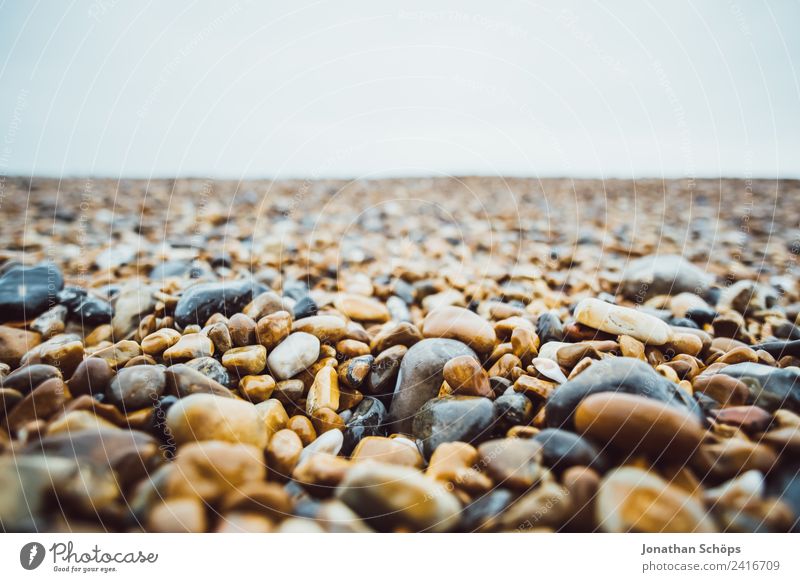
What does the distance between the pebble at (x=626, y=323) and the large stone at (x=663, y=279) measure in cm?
76

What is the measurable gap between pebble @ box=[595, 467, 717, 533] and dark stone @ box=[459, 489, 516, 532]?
23 centimetres

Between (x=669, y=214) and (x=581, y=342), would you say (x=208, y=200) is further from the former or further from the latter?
(x=669, y=214)

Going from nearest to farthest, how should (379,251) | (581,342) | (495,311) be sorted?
(581,342) < (495,311) < (379,251)

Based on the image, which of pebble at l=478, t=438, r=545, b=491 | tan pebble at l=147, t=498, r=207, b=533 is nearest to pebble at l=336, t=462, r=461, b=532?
pebble at l=478, t=438, r=545, b=491

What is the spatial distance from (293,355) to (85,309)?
3.49 feet

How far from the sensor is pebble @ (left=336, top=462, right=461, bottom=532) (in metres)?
1.06

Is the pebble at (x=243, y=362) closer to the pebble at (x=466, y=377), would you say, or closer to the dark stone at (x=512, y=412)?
the pebble at (x=466, y=377)

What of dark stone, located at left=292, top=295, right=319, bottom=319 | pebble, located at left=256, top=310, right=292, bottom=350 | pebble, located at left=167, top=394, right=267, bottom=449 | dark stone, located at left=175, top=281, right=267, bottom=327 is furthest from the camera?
dark stone, located at left=292, top=295, right=319, bottom=319

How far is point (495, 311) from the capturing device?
6.48 ft

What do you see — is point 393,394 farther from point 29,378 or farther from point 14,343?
point 14,343

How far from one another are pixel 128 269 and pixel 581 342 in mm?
2441

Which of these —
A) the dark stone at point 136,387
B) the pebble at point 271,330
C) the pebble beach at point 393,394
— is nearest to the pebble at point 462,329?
the pebble beach at point 393,394

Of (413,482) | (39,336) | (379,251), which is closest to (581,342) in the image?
(413,482)

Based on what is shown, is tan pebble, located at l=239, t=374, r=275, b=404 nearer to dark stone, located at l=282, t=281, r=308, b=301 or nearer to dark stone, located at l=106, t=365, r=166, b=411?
dark stone, located at l=106, t=365, r=166, b=411
